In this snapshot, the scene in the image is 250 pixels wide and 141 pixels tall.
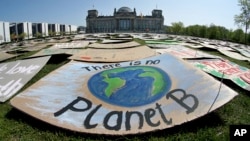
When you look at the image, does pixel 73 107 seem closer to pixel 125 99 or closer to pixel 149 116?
pixel 125 99

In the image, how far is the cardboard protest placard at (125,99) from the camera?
21.2 ft

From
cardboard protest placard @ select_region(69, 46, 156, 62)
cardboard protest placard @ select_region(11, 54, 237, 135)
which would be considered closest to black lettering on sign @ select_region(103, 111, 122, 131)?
cardboard protest placard @ select_region(11, 54, 237, 135)

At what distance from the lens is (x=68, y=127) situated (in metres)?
6.37

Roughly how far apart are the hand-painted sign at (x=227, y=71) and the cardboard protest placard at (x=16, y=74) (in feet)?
25.8

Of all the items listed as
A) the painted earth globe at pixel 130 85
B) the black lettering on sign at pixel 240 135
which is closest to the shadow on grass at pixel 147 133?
the black lettering on sign at pixel 240 135

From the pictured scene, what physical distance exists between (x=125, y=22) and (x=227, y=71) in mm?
120929

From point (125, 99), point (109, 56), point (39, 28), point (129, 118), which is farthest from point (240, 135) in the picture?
point (39, 28)

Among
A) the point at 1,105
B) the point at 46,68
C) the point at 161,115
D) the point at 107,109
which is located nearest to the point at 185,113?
the point at 161,115

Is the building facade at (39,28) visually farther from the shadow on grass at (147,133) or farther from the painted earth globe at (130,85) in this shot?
the shadow on grass at (147,133)

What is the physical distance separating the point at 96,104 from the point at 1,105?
3.53 m

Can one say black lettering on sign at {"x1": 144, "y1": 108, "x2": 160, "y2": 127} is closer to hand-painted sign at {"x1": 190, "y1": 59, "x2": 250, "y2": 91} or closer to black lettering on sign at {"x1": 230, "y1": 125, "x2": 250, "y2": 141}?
black lettering on sign at {"x1": 230, "y1": 125, "x2": 250, "y2": 141}

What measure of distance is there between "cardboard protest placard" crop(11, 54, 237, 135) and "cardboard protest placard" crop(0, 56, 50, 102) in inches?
69.1

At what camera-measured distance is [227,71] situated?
1183 cm

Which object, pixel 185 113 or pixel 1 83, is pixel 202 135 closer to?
pixel 185 113
